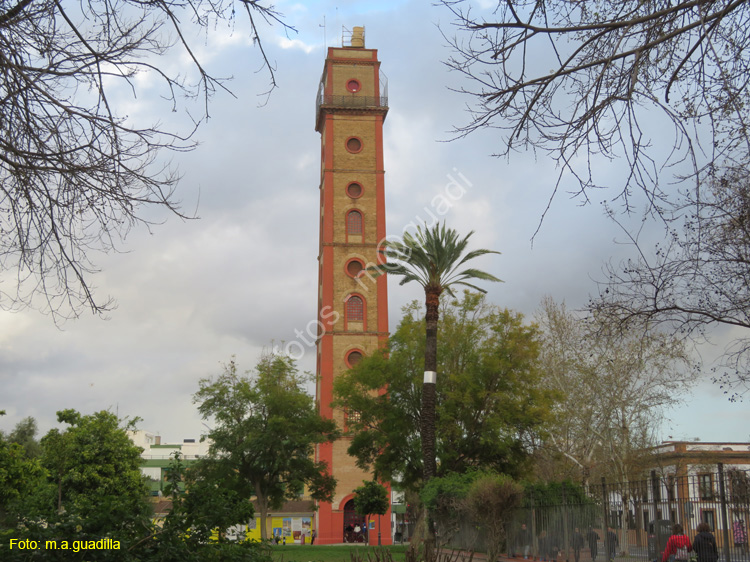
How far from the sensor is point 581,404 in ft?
104

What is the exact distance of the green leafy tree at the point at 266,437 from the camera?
1352 inches

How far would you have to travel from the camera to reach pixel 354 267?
4209 centimetres

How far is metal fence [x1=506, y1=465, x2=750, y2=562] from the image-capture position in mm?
11273

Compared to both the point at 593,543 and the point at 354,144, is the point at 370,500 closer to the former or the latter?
the point at 593,543

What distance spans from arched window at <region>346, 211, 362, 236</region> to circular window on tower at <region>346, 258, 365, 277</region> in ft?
5.77

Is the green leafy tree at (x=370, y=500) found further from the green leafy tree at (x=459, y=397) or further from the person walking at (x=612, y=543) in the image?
the person walking at (x=612, y=543)

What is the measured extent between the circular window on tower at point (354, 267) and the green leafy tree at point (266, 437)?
784 cm

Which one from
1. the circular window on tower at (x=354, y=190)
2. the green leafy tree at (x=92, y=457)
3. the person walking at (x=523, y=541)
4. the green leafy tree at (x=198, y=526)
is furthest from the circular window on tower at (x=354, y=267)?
the green leafy tree at (x=198, y=526)

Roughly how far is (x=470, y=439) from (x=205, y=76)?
83.4 feet

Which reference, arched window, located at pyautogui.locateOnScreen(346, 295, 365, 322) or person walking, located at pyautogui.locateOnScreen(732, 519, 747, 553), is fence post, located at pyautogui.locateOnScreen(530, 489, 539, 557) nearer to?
person walking, located at pyautogui.locateOnScreen(732, 519, 747, 553)

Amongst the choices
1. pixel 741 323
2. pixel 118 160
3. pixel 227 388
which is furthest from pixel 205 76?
pixel 227 388

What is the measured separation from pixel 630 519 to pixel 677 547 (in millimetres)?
5876

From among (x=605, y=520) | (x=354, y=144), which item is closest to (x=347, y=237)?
(x=354, y=144)

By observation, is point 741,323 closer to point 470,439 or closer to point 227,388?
point 470,439
